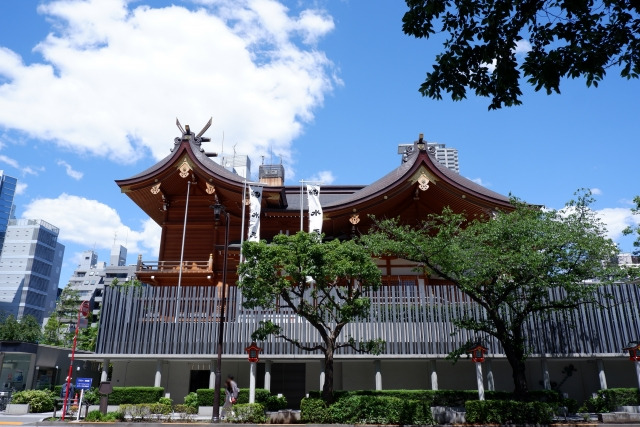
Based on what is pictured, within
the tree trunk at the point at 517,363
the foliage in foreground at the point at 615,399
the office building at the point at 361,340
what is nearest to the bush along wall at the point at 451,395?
the tree trunk at the point at 517,363

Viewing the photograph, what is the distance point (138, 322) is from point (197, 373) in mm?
3850

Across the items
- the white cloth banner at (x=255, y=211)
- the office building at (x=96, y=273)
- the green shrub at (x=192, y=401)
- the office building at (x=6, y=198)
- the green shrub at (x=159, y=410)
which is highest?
the office building at (x=6, y=198)

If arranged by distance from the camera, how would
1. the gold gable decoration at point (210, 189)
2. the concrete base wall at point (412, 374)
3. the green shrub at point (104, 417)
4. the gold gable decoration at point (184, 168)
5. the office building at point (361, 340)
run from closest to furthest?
1. the green shrub at point (104, 417)
2. the office building at point (361, 340)
3. the concrete base wall at point (412, 374)
4. the gold gable decoration at point (184, 168)
5. the gold gable decoration at point (210, 189)

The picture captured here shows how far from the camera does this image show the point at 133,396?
21500 mm

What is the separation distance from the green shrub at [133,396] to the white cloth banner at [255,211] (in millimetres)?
9056

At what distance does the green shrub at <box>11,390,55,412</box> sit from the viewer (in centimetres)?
2158

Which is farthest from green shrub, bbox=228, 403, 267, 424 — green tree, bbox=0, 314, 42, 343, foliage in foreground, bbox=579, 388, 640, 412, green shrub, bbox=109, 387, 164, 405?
green tree, bbox=0, 314, 42, 343

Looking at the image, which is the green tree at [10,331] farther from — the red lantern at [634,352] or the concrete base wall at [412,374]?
the red lantern at [634,352]

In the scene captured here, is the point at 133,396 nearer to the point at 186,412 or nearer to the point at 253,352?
the point at 186,412

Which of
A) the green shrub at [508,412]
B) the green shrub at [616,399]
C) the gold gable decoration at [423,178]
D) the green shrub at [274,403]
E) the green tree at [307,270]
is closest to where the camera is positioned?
the green shrub at [508,412]

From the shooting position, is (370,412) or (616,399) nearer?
(370,412)

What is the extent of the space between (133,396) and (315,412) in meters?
8.78

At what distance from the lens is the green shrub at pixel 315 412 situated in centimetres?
1756

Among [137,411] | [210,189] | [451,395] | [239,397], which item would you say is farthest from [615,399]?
[210,189]
